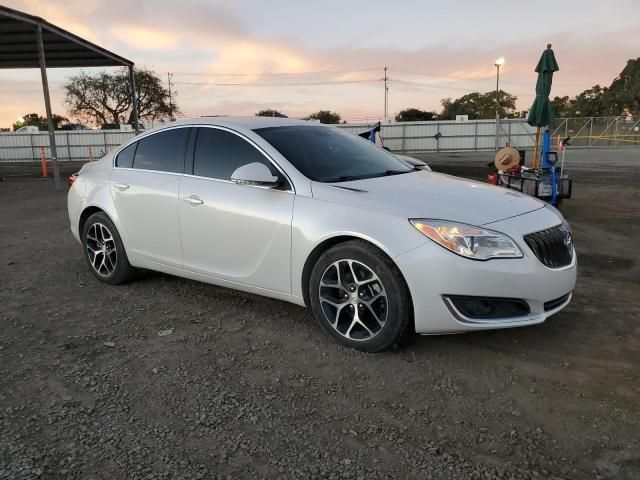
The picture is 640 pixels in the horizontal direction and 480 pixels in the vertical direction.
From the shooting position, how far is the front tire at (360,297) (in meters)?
3.26

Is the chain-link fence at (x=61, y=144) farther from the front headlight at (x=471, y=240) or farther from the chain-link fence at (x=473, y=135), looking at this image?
the front headlight at (x=471, y=240)

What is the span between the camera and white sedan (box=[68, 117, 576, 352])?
10.4 ft

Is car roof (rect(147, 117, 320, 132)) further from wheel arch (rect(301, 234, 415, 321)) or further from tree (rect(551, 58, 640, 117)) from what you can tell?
tree (rect(551, 58, 640, 117))

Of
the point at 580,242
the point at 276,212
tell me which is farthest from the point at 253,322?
the point at 580,242

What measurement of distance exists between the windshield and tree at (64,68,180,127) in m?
52.6

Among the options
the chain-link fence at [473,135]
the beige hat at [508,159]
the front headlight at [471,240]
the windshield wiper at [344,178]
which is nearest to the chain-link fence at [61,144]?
the chain-link fence at [473,135]

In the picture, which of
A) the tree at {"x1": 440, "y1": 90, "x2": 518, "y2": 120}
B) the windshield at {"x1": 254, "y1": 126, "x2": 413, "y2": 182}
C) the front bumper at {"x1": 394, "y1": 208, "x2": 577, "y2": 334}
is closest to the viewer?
the front bumper at {"x1": 394, "y1": 208, "x2": 577, "y2": 334}

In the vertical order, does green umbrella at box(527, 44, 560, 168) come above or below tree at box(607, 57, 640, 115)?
below

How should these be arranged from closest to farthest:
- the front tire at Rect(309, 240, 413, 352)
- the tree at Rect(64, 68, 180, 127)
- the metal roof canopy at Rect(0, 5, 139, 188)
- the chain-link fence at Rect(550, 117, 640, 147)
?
the front tire at Rect(309, 240, 413, 352), the metal roof canopy at Rect(0, 5, 139, 188), the chain-link fence at Rect(550, 117, 640, 147), the tree at Rect(64, 68, 180, 127)

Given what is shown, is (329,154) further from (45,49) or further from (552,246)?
(45,49)

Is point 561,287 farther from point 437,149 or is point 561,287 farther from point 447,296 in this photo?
point 437,149

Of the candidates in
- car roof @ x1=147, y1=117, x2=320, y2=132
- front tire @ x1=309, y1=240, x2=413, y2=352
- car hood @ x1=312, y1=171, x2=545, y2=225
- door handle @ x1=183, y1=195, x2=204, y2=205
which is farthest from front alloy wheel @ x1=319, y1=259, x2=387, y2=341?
car roof @ x1=147, y1=117, x2=320, y2=132

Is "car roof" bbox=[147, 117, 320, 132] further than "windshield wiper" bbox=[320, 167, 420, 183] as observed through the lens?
Yes

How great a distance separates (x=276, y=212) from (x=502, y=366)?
→ 1.80m
